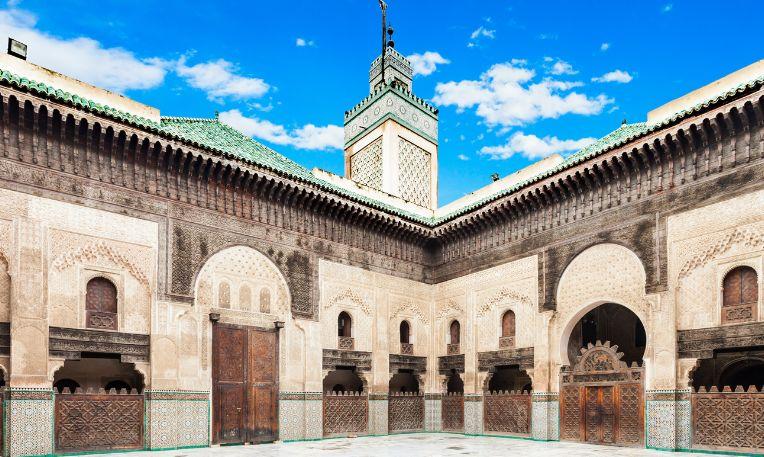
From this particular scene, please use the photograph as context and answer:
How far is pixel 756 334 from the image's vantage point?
296 inches

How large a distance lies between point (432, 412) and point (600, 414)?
411 centimetres

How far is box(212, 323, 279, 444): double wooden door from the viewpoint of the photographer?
9359mm

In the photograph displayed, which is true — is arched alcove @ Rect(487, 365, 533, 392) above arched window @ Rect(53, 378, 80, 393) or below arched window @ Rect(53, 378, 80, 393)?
below

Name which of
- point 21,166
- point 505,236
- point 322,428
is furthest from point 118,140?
point 505,236

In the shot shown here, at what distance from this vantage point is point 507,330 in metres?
11.4

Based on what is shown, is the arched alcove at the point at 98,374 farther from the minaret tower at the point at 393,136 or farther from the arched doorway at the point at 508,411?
the minaret tower at the point at 393,136

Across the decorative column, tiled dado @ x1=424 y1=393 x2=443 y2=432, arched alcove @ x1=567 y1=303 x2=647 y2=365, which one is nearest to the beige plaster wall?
the decorative column

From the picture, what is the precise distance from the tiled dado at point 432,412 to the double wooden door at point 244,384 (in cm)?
384

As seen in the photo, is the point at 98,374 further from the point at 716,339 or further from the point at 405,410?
the point at 716,339

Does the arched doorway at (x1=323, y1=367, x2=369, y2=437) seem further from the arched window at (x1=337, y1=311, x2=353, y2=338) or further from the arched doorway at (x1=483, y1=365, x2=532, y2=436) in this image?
the arched doorway at (x1=483, y1=365, x2=532, y2=436)

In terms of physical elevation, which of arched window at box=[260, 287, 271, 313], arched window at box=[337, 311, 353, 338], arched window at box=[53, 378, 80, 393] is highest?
arched window at box=[260, 287, 271, 313]

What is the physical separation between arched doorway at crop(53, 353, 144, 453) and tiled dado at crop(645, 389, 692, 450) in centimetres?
777

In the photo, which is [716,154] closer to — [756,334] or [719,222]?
[719,222]

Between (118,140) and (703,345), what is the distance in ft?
30.8
